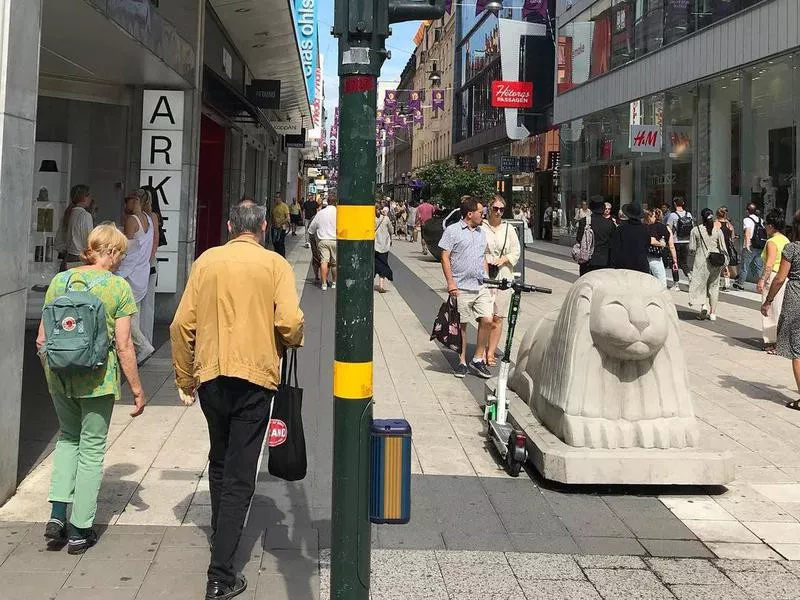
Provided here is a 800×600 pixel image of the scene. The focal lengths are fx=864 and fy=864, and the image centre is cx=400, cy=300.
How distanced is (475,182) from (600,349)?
842 inches

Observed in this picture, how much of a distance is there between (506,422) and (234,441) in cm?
297

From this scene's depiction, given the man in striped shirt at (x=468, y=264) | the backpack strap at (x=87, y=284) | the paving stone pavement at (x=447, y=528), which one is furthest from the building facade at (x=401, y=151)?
the backpack strap at (x=87, y=284)

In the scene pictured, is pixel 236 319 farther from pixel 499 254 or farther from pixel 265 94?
pixel 265 94

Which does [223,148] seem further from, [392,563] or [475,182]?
[392,563]

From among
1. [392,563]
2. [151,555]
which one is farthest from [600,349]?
[151,555]

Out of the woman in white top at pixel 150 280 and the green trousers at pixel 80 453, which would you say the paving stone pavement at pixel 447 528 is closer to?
the green trousers at pixel 80 453

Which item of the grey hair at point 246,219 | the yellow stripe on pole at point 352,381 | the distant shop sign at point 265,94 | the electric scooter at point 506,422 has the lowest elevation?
the electric scooter at point 506,422

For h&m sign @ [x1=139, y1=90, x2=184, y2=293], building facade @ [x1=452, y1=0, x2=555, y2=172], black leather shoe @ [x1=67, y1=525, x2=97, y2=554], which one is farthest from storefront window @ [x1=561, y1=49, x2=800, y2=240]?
black leather shoe @ [x1=67, y1=525, x2=97, y2=554]

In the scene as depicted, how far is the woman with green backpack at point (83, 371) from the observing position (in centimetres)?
416

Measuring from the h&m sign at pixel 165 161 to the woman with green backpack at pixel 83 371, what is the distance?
20.9 feet

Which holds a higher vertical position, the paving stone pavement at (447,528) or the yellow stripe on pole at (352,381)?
the yellow stripe on pole at (352,381)

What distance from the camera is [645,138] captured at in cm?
2411

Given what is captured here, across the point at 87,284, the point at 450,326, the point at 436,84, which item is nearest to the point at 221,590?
the point at 87,284

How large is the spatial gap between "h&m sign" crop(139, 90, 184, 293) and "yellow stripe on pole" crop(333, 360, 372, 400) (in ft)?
27.3
